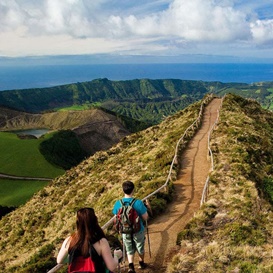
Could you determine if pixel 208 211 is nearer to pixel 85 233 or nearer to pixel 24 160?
pixel 85 233

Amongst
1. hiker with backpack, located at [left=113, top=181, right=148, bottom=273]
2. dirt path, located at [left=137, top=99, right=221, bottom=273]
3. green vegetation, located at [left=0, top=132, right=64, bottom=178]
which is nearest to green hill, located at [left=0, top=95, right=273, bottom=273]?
dirt path, located at [left=137, top=99, right=221, bottom=273]

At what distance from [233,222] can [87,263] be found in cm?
909

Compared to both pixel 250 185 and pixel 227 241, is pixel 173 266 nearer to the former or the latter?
pixel 227 241

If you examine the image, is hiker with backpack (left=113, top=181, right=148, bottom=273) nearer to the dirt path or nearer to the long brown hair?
the dirt path

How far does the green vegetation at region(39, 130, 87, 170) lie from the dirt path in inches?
4126

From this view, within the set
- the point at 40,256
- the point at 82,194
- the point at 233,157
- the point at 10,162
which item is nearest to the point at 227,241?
the point at 40,256

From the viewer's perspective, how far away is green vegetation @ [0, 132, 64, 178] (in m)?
103

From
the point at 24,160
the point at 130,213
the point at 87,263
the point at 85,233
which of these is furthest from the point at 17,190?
the point at 85,233

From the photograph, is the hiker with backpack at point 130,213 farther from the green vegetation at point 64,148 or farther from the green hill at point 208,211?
the green vegetation at point 64,148

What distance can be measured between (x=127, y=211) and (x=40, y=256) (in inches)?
323

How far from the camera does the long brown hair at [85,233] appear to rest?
20.1 feet

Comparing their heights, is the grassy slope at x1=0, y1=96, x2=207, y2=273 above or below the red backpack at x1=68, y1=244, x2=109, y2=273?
below

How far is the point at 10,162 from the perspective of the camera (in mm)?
111125

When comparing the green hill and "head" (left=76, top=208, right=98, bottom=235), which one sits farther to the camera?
the green hill
